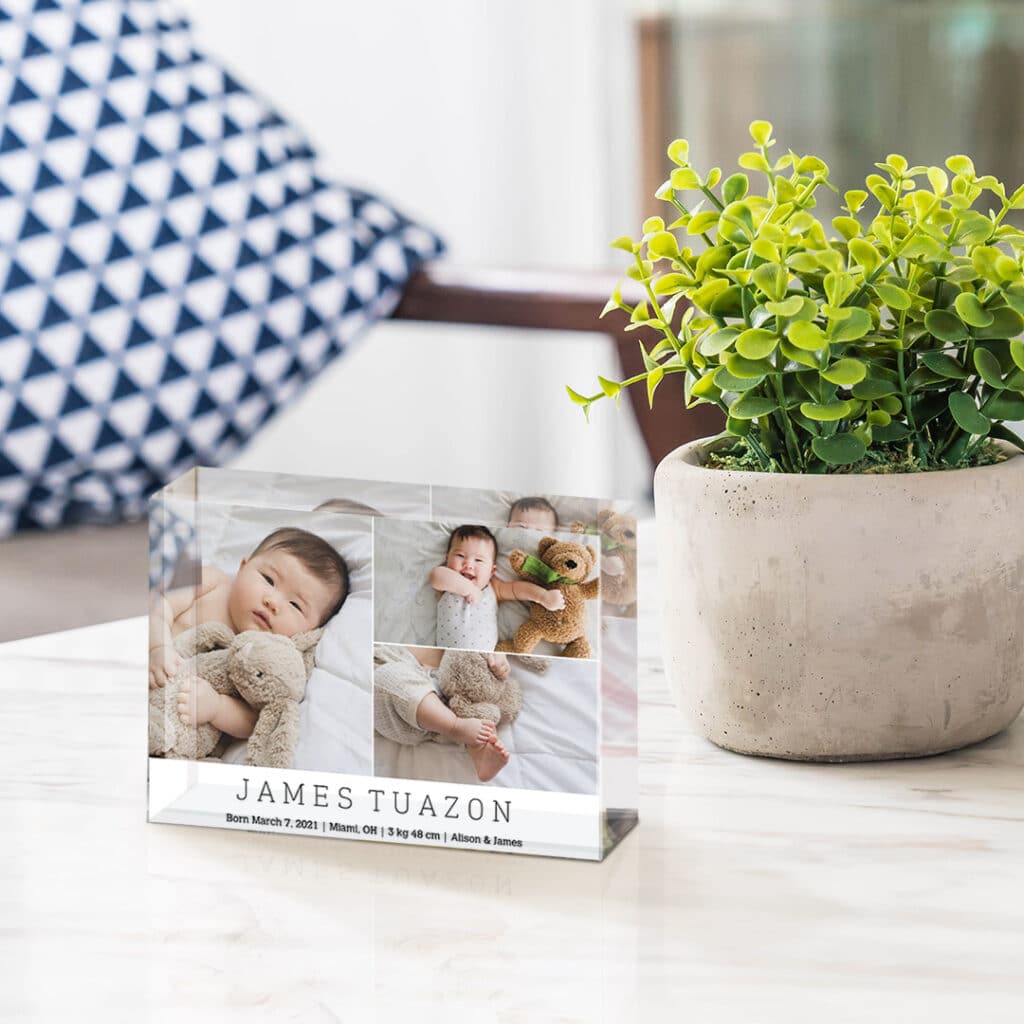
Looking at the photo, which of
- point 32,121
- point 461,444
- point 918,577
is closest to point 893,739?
point 918,577

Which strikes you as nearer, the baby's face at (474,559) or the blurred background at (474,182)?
the baby's face at (474,559)

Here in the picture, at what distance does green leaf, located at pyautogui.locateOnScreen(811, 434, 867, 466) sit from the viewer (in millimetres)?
564

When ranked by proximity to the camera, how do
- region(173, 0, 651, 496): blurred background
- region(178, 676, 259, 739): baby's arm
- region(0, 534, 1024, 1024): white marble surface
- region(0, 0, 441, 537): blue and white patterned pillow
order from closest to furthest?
region(0, 534, 1024, 1024): white marble surface, region(178, 676, 259, 739): baby's arm, region(0, 0, 441, 537): blue and white patterned pillow, region(173, 0, 651, 496): blurred background

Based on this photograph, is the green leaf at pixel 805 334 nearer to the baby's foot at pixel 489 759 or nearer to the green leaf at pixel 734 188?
the green leaf at pixel 734 188

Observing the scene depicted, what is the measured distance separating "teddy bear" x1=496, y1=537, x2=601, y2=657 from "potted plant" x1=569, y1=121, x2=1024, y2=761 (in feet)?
0.32

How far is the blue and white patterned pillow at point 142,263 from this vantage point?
126 centimetres

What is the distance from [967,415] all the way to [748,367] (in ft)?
0.31

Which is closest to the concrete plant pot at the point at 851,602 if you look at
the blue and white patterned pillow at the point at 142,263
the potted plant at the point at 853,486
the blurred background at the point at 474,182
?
the potted plant at the point at 853,486

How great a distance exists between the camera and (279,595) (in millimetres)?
526

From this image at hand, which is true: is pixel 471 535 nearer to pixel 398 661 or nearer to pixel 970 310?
pixel 398 661

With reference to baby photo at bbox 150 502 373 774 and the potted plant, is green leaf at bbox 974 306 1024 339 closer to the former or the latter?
the potted plant

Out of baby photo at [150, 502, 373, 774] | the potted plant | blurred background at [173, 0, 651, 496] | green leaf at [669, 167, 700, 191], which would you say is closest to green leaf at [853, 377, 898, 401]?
the potted plant

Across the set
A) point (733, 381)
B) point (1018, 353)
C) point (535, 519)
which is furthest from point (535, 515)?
point (1018, 353)

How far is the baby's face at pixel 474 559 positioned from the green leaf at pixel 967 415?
0.66 feet
